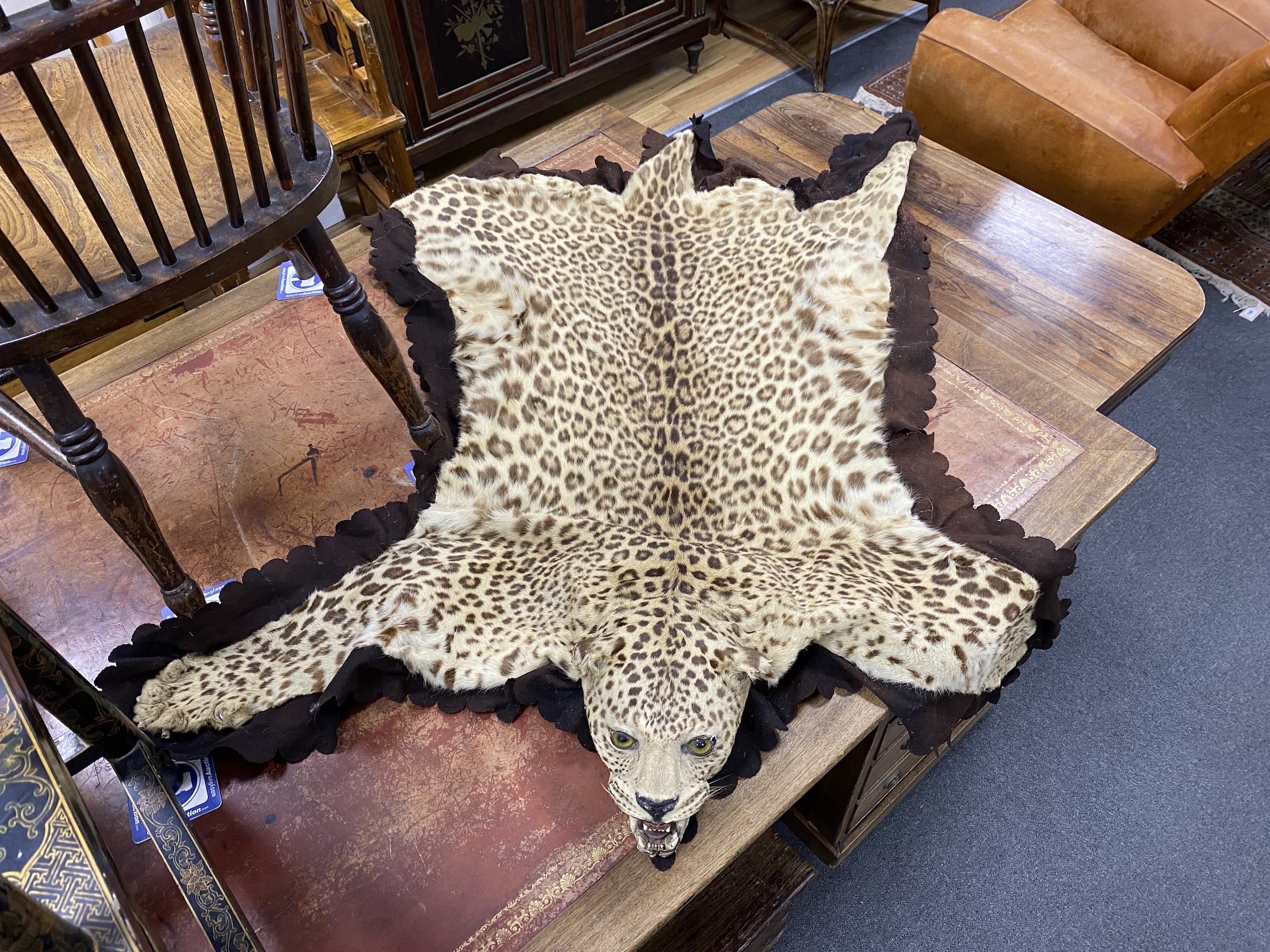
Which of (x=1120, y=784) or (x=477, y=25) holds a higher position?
(x=477, y=25)

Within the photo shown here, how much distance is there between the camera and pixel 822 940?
4.51 feet

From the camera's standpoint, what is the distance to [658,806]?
35.6 inches

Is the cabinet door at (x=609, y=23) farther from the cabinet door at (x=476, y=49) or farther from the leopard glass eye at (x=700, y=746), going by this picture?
the leopard glass eye at (x=700, y=746)

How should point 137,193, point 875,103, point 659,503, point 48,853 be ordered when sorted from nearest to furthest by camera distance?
1. point 48,853
2. point 137,193
3. point 659,503
4. point 875,103

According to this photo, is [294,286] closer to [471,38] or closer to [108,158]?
[108,158]

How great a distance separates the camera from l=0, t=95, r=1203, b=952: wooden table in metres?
0.97

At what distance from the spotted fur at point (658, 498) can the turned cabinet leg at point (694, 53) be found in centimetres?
148

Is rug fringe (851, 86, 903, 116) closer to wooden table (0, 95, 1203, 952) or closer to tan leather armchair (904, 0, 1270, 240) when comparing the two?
tan leather armchair (904, 0, 1270, 240)

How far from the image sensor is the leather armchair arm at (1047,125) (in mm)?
1733

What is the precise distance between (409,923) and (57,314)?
749 mm

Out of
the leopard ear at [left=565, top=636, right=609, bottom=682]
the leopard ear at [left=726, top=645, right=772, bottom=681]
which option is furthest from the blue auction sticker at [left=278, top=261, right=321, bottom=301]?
the leopard ear at [left=726, top=645, right=772, bottom=681]

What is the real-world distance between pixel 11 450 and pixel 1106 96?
225cm

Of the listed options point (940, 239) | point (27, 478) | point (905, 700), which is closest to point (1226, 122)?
point (940, 239)

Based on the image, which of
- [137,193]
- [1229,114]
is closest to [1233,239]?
[1229,114]
